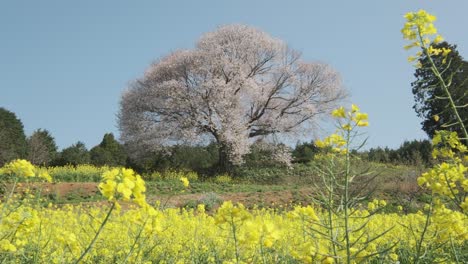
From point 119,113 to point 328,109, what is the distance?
10.3 m

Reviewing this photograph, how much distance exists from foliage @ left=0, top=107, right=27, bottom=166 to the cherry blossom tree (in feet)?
15.9

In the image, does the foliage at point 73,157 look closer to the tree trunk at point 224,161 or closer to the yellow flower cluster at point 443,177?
the tree trunk at point 224,161

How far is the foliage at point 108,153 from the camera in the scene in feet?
76.2

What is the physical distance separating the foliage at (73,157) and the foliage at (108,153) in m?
0.45

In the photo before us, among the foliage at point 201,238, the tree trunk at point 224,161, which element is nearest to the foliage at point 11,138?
the tree trunk at point 224,161

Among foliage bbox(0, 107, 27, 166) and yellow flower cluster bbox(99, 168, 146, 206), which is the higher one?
foliage bbox(0, 107, 27, 166)

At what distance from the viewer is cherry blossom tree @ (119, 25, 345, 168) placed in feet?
69.2

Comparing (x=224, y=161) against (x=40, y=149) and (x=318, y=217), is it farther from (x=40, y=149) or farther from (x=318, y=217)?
(x=318, y=217)

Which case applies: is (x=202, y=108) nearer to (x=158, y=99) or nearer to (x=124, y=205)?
(x=158, y=99)

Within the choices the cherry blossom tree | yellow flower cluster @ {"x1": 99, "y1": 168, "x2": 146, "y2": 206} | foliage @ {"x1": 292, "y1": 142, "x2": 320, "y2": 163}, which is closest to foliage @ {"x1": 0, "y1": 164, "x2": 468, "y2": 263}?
yellow flower cluster @ {"x1": 99, "y1": 168, "x2": 146, "y2": 206}

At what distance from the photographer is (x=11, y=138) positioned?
2281 cm

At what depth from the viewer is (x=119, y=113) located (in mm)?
23266

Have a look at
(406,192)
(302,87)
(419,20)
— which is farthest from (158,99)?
(419,20)

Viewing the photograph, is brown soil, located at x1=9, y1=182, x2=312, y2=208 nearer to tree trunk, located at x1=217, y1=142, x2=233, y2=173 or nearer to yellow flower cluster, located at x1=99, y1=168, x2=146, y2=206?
tree trunk, located at x1=217, y1=142, x2=233, y2=173
